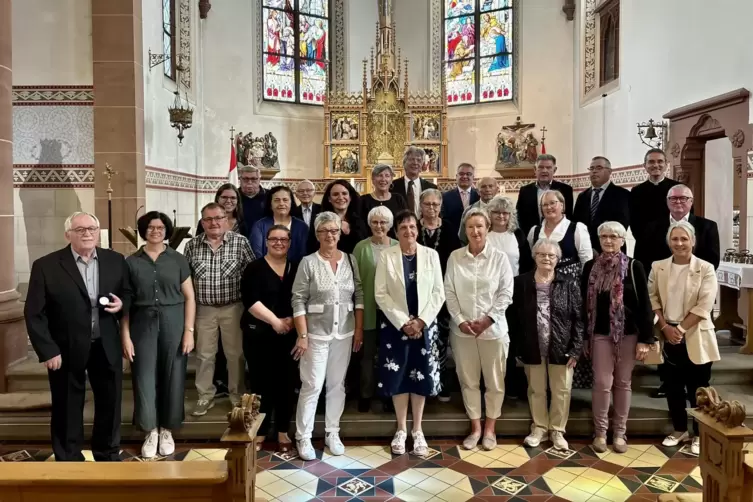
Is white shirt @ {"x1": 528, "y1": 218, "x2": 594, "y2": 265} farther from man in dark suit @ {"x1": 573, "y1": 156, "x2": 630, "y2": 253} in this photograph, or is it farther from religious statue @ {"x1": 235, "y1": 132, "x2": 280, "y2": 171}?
religious statue @ {"x1": 235, "y1": 132, "x2": 280, "y2": 171}

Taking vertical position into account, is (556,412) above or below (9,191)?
below

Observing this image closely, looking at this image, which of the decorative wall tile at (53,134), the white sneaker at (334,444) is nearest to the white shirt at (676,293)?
the white sneaker at (334,444)

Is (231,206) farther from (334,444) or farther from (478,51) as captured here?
(478,51)

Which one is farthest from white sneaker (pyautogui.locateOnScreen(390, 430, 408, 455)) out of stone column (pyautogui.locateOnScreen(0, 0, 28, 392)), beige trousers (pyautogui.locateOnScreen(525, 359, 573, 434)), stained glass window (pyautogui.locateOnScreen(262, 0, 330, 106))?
stained glass window (pyautogui.locateOnScreen(262, 0, 330, 106))

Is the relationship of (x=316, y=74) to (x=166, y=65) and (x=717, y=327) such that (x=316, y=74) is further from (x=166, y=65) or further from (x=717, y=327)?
(x=717, y=327)

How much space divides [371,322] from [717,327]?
3.44 metres

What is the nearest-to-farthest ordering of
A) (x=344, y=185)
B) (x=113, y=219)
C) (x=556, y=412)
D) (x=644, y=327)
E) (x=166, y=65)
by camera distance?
(x=644, y=327), (x=556, y=412), (x=344, y=185), (x=113, y=219), (x=166, y=65)

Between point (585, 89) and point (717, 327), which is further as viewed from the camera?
point (585, 89)

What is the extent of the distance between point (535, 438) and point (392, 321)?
3.94ft

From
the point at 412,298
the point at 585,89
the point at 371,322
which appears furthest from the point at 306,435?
the point at 585,89

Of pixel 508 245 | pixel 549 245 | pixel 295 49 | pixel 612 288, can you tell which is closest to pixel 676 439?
pixel 612 288

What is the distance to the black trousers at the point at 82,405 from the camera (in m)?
3.27

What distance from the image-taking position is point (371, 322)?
148 inches

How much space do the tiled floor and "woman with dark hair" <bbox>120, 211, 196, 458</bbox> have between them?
0.25 metres
